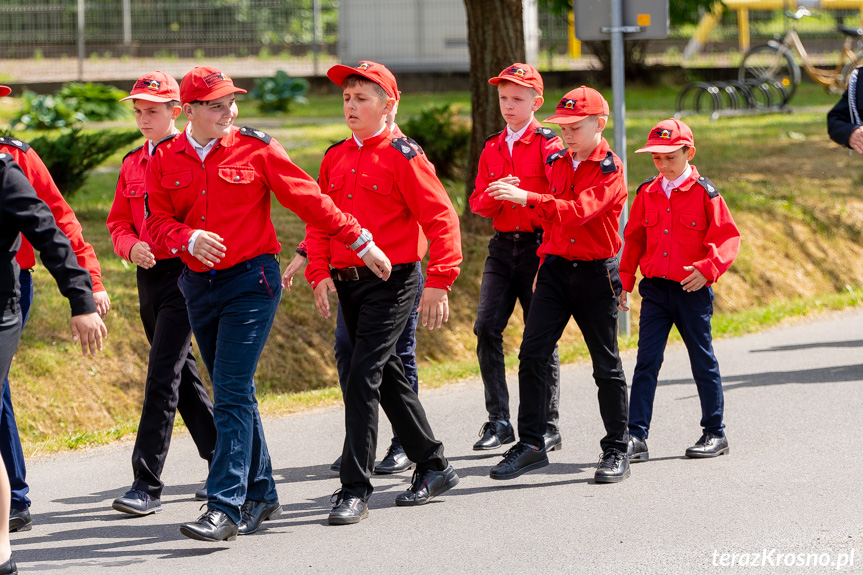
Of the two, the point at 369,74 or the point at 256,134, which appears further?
the point at 369,74

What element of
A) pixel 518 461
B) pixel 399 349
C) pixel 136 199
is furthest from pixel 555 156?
pixel 136 199

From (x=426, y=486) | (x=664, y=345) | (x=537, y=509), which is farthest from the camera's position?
(x=664, y=345)

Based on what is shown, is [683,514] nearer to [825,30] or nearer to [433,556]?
[433,556]

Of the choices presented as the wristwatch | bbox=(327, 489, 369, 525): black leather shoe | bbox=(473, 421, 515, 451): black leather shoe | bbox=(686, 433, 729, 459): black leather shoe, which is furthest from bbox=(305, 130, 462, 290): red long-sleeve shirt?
bbox=(686, 433, 729, 459): black leather shoe

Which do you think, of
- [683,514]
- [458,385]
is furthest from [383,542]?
[458,385]

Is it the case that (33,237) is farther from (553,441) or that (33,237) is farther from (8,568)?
(553,441)

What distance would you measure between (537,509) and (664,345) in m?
1.40

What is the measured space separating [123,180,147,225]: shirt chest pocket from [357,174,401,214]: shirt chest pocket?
1.17m

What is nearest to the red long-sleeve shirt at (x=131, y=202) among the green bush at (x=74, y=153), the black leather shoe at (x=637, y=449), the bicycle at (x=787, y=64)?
the black leather shoe at (x=637, y=449)

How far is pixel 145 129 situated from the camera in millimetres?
5973

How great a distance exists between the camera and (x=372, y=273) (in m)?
5.65

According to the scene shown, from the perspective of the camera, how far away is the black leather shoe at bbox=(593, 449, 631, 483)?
20.2 feet

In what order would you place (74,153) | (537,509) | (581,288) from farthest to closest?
1. (74,153)
2. (581,288)
3. (537,509)

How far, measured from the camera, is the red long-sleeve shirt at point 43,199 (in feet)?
18.5
